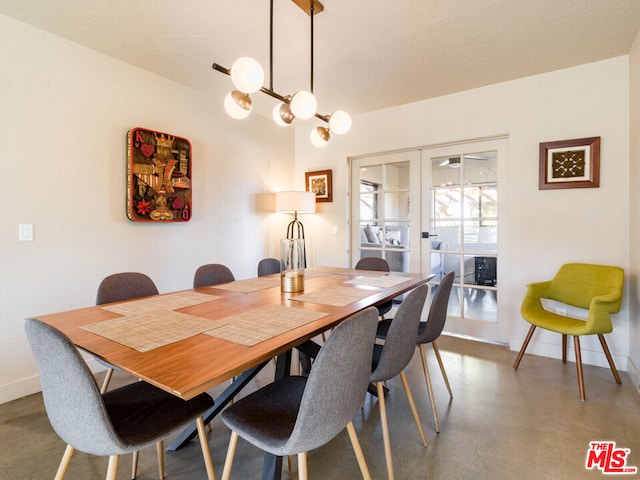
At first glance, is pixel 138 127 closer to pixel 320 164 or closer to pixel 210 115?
pixel 210 115

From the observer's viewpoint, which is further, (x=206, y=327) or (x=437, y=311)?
(x=437, y=311)

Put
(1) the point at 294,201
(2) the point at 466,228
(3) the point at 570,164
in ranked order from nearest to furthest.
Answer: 1. (3) the point at 570,164
2. (2) the point at 466,228
3. (1) the point at 294,201

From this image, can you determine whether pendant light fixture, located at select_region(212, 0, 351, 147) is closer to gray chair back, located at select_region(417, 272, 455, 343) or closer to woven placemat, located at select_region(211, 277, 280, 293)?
woven placemat, located at select_region(211, 277, 280, 293)

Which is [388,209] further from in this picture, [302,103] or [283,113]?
[302,103]

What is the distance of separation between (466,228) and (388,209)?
2.79 ft

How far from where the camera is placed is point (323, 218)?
4117 millimetres

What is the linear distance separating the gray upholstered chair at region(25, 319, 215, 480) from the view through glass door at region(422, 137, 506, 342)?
281cm

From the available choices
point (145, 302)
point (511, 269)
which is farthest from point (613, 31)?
point (145, 302)

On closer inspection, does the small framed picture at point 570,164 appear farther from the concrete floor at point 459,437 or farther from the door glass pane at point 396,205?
the concrete floor at point 459,437

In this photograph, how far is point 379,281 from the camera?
85.7 inches

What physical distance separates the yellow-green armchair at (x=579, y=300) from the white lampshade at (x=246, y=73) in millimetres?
2383

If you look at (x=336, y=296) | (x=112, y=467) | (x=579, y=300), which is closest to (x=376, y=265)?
(x=336, y=296)

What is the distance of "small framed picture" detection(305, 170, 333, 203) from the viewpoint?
4.01 m

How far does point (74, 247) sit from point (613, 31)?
3962mm
